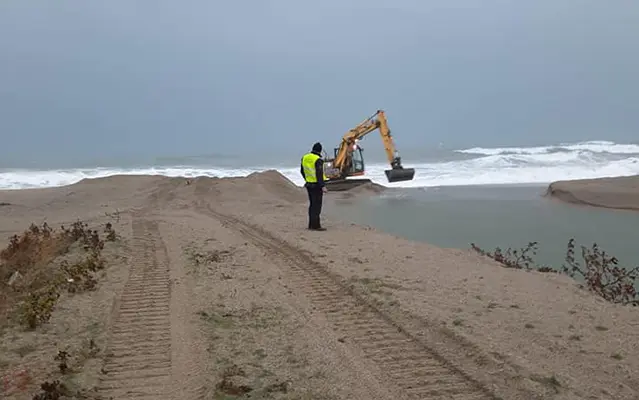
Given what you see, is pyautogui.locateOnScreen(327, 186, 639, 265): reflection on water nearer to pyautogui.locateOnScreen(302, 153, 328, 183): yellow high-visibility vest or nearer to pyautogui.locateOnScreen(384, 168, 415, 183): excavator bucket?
pyautogui.locateOnScreen(384, 168, 415, 183): excavator bucket

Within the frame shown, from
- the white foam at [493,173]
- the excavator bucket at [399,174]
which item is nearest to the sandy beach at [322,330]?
the excavator bucket at [399,174]

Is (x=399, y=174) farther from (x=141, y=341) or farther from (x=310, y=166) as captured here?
(x=141, y=341)

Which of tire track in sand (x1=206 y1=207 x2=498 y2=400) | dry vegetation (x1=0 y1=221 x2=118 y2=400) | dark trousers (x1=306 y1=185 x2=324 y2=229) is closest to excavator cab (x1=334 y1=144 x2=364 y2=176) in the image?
dark trousers (x1=306 y1=185 x2=324 y2=229)

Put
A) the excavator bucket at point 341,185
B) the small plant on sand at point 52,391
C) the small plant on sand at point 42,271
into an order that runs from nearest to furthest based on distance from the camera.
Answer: the small plant on sand at point 52,391, the small plant on sand at point 42,271, the excavator bucket at point 341,185

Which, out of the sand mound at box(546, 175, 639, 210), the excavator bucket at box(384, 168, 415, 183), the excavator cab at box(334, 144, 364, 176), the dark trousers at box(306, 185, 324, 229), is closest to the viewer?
the dark trousers at box(306, 185, 324, 229)

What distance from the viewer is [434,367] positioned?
16.7 ft

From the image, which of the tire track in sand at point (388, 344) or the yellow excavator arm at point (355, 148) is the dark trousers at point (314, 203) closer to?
the tire track in sand at point (388, 344)

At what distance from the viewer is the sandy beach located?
15.5 ft

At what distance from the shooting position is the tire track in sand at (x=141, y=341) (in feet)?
15.5

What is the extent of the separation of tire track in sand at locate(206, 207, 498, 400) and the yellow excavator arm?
60.6 feet

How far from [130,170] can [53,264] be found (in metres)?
45.1

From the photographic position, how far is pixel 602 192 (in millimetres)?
22844

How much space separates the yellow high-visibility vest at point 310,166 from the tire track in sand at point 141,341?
14.8ft

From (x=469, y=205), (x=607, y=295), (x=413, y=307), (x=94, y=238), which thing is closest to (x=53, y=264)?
(x=94, y=238)
